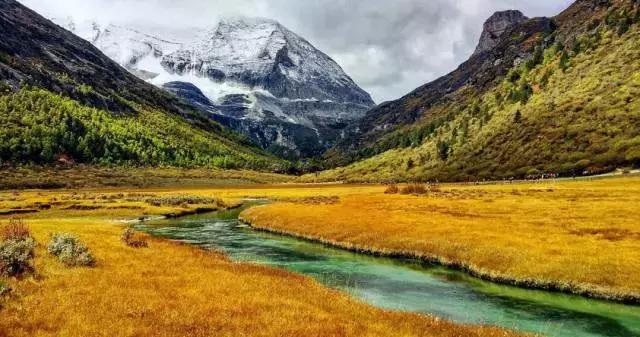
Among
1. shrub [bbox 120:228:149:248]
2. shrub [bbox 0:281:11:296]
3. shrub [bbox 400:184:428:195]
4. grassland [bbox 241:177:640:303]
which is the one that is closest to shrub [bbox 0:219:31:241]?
shrub [bbox 120:228:149:248]

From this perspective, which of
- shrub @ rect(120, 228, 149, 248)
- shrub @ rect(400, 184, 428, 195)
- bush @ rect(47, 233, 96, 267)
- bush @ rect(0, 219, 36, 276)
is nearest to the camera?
bush @ rect(0, 219, 36, 276)

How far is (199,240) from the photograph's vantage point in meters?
58.6

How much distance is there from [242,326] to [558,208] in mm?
59108

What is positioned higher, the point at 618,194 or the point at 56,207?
the point at 618,194

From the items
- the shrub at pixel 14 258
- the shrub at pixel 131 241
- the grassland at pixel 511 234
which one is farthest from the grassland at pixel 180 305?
the grassland at pixel 511 234

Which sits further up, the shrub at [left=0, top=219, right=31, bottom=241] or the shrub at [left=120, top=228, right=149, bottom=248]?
the shrub at [left=0, top=219, right=31, bottom=241]

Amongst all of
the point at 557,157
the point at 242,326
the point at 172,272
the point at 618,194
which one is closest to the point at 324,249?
the point at 172,272

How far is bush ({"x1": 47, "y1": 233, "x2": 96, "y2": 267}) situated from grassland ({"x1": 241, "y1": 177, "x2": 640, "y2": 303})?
91.5ft

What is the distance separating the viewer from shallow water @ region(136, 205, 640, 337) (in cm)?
2678

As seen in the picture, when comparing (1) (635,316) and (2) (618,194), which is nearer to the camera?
(1) (635,316)

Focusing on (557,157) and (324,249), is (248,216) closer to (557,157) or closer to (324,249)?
(324,249)

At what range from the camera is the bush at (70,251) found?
27.6 metres

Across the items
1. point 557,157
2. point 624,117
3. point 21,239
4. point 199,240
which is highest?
point 624,117

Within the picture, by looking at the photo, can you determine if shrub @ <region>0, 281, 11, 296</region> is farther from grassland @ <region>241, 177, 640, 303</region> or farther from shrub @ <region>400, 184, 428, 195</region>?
shrub @ <region>400, 184, 428, 195</region>
